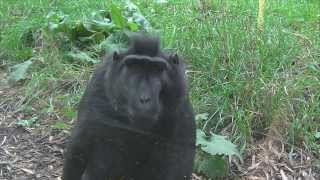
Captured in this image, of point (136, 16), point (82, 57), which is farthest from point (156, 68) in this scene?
point (136, 16)

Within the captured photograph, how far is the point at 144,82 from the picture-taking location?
3.42 meters

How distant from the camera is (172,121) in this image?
375 centimetres

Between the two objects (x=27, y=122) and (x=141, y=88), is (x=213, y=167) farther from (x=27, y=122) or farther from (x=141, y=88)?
(x=27, y=122)

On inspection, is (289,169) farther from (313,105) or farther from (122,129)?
(122,129)

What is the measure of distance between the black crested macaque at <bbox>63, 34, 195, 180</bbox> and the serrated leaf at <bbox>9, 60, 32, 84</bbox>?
1.59 metres

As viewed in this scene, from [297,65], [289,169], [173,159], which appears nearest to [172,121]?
[173,159]

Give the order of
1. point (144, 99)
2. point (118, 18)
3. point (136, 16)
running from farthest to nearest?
point (136, 16), point (118, 18), point (144, 99)

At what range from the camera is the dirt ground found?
4426 millimetres

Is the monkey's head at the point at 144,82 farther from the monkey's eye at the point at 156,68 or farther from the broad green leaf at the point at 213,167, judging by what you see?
the broad green leaf at the point at 213,167

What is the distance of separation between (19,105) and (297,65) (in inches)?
80.5

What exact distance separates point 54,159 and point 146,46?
1360 millimetres

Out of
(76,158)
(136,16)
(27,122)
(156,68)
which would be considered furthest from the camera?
(136,16)

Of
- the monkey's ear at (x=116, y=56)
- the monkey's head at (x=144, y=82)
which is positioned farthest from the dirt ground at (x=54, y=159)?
the monkey's ear at (x=116, y=56)

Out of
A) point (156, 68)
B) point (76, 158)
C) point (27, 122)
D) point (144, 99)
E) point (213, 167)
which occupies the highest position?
point (156, 68)
